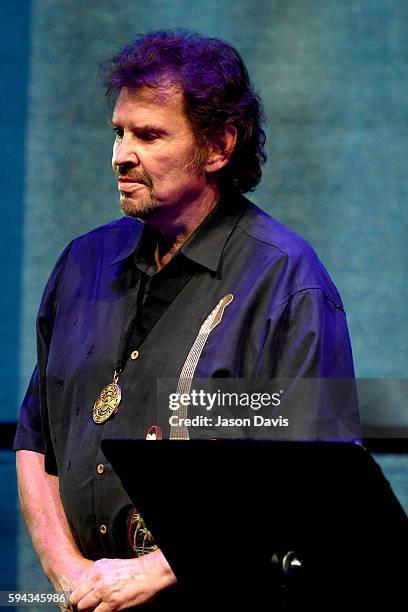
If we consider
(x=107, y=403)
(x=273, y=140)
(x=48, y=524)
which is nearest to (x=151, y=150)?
(x=107, y=403)

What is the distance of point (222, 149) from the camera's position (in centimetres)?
233

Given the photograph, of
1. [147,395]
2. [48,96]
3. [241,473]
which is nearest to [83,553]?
[147,395]

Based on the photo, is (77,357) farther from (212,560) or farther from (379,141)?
(379,141)

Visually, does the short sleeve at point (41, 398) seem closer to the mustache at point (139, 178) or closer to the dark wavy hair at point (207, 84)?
the mustache at point (139, 178)

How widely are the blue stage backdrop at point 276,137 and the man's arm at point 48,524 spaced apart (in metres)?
1.07

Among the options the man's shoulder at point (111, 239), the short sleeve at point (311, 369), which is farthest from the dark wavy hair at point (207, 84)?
the short sleeve at point (311, 369)

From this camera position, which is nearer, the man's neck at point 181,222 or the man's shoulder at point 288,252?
the man's shoulder at point 288,252

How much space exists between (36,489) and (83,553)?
19cm

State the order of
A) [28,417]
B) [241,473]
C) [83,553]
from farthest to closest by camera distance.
A: [28,417] → [83,553] → [241,473]

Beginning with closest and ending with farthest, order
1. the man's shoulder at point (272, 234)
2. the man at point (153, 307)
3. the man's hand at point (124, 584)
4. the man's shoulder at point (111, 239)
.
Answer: the man's hand at point (124, 584), the man at point (153, 307), the man's shoulder at point (272, 234), the man's shoulder at point (111, 239)

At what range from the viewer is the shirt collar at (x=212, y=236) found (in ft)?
7.31

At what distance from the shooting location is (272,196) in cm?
330

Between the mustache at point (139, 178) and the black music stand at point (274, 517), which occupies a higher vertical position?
the mustache at point (139, 178)

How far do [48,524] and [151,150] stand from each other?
776mm
